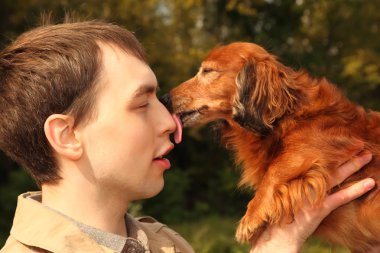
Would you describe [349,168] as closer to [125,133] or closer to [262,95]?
[262,95]

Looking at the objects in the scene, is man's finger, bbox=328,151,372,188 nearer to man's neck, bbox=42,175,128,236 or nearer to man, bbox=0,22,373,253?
man, bbox=0,22,373,253

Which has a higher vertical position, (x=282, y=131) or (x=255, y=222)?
(x=282, y=131)

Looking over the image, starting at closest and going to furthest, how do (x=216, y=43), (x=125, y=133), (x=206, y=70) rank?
(x=125, y=133) < (x=206, y=70) < (x=216, y=43)

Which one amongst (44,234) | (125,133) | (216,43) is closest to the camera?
(44,234)

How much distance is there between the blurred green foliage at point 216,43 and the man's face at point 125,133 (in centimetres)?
780

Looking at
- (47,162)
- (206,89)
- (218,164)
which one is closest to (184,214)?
(218,164)

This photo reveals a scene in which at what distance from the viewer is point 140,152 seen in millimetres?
1731

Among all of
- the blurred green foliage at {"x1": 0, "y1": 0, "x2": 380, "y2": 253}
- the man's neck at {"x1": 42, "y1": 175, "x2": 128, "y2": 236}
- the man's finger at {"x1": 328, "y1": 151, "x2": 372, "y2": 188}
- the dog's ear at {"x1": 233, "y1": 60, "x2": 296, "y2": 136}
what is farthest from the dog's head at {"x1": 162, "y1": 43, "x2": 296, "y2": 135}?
the blurred green foliage at {"x1": 0, "y1": 0, "x2": 380, "y2": 253}

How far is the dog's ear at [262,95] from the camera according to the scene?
9.52 ft

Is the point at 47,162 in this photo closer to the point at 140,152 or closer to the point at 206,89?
the point at 140,152

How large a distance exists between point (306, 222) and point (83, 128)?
46.6 inches

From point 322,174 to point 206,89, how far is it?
1.11m

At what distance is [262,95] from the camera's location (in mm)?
3059

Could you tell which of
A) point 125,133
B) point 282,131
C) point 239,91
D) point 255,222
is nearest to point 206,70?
point 239,91
